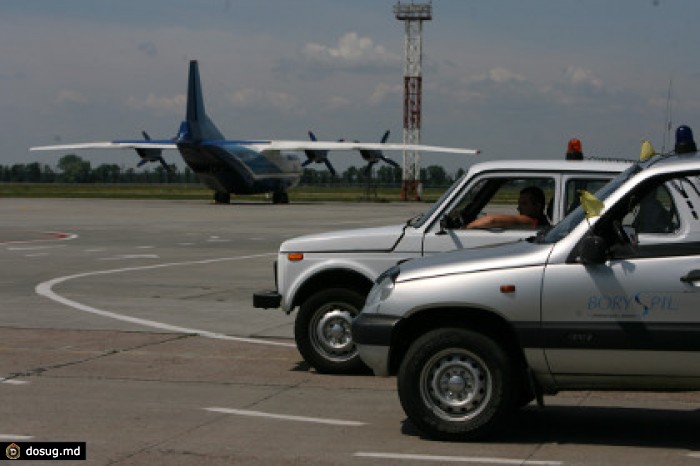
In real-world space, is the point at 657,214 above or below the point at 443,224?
above

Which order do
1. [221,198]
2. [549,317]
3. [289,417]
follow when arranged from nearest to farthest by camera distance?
[549,317], [289,417], [221,198]

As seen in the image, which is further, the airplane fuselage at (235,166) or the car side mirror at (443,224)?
the airplane fuselage at (235,166)

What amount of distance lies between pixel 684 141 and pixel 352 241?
338 centimetres

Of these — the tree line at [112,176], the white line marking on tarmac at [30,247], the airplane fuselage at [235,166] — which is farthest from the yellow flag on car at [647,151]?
the tree line at [112,176]

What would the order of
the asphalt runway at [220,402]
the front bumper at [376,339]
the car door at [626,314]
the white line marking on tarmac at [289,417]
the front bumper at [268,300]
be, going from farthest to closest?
the front bumper at [268,300]
the white line marking on tarmac at [289,417]
the front bumper at [376,339]
the asphalt runway at [220,402]
the car door at [626,314]

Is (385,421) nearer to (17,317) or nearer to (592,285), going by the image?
(592,285)

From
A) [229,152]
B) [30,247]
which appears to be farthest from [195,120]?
[30,247]

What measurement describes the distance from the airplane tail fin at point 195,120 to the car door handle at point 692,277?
59.9 metres

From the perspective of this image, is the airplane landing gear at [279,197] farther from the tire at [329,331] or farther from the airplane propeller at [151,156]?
the tire at [329,331]

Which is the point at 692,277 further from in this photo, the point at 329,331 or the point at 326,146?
the point at 326,146

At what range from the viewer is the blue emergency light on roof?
8.28 metres

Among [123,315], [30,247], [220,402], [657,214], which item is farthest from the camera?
[30,247]

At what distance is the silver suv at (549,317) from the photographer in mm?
7574

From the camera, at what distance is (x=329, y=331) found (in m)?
11.0
